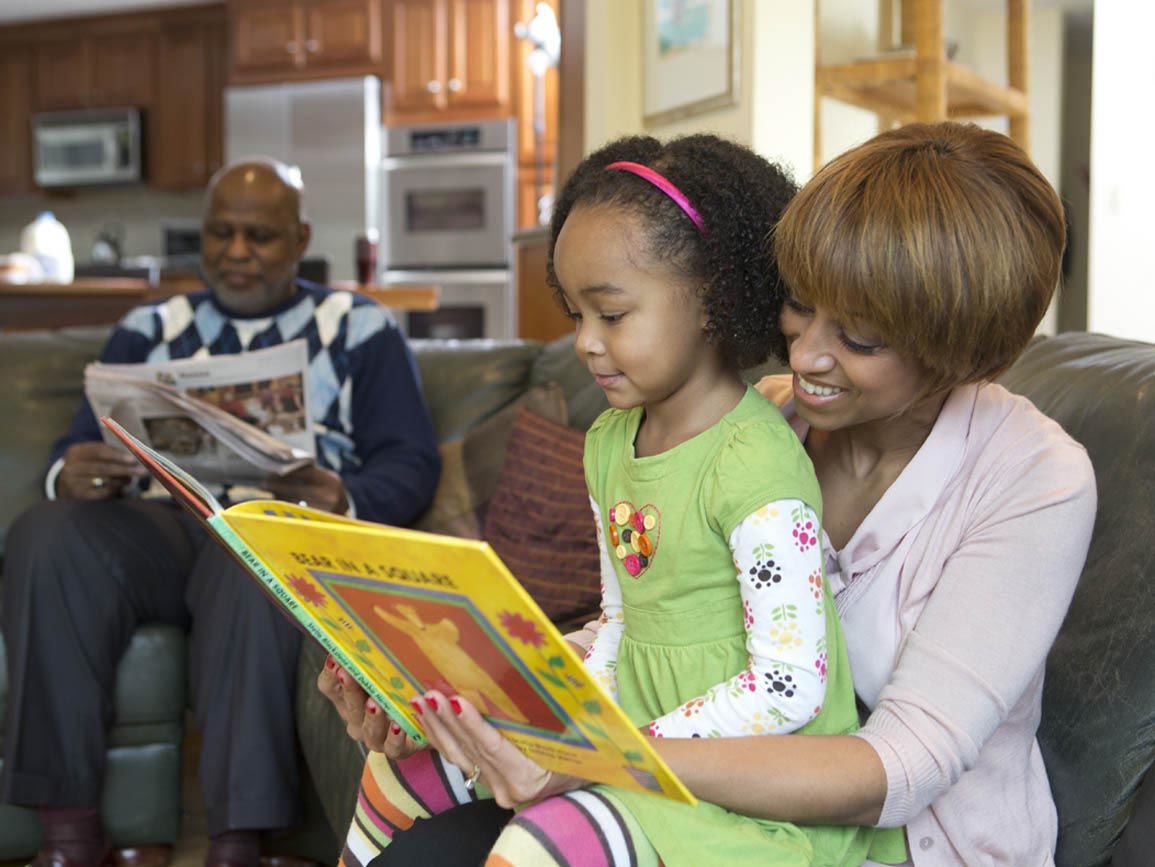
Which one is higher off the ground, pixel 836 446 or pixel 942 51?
pixel 942 51

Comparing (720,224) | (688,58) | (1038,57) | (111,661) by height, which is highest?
(1038,57)

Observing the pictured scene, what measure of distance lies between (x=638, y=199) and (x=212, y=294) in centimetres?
152

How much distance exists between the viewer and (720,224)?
1023 mm

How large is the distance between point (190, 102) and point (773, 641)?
729cm

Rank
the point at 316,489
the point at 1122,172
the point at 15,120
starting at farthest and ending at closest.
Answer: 1. the point at 15,120
2. the point at 1122,172
3. the point at 316,489

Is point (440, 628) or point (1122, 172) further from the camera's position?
point (1122, 172)

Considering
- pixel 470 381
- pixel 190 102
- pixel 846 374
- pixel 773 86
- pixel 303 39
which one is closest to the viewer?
pixel 846 374

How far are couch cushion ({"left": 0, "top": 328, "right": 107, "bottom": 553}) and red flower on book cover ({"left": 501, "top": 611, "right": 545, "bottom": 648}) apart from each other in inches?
76.9

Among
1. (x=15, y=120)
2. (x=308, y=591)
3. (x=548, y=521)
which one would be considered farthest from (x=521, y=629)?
(x=15, y=120)

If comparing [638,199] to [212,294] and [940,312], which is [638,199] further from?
[212,294]

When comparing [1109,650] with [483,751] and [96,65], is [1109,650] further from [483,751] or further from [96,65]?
[96,65]

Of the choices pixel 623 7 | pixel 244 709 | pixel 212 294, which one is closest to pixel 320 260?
pixel 623 7

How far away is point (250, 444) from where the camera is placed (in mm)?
1836

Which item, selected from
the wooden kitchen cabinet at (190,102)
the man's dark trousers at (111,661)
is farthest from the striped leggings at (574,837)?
the wooden kitchen cabinet at (190,102)
